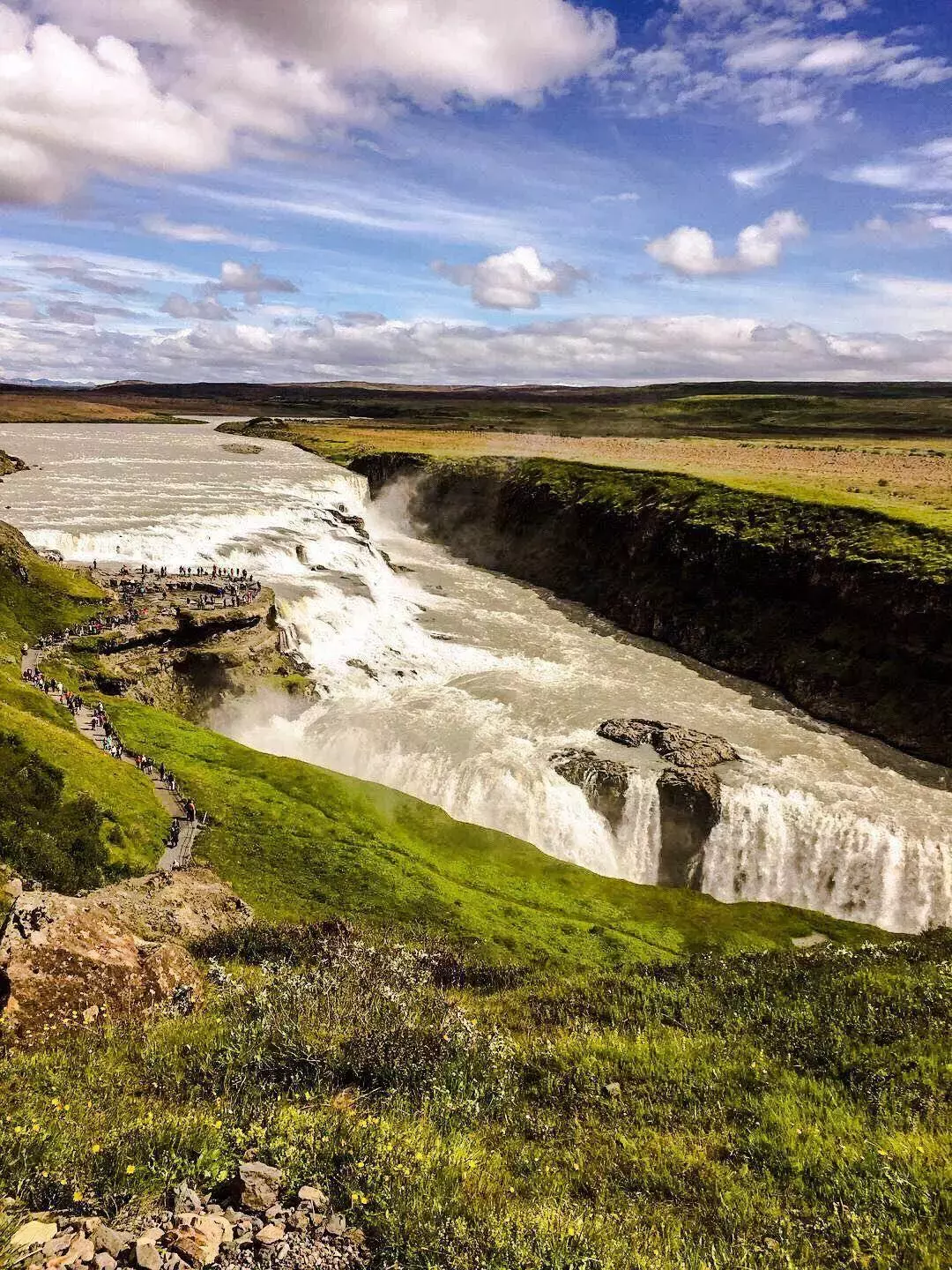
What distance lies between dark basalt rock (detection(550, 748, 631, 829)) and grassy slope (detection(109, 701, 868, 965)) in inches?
197

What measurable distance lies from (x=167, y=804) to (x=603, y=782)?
22.9m

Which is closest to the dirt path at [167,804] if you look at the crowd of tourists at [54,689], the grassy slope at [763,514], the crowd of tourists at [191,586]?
the crowd of tourists at [54,689]

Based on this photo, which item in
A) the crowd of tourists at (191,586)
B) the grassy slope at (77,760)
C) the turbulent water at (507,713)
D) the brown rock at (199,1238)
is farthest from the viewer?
the crowd of tourists at (191,586)

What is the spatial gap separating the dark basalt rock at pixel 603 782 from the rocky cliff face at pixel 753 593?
20.7m

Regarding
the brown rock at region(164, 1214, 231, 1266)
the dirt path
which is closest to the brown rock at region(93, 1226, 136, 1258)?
the brown rock at region(164, 1214, 231, 1266)

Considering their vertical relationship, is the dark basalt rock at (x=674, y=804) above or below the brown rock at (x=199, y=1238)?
below

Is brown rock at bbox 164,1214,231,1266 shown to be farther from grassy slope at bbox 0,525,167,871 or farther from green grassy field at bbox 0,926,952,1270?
grassy slope at bbox 0,525,167,871

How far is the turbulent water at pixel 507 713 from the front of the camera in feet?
123

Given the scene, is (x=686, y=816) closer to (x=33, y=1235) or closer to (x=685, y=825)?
(x=685, y=825)

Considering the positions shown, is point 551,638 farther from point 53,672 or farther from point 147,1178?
point 147,1178

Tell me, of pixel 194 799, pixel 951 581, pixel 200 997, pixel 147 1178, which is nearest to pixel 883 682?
pixel 951 581

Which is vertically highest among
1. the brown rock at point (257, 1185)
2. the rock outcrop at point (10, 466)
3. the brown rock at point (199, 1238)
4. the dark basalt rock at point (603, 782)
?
the rock outcrop at point (10, 466)

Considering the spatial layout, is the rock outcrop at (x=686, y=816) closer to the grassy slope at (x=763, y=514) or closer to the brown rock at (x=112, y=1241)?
the grassy slope at (x=763, y=514)

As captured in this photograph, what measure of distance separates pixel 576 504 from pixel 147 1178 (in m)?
83.6
